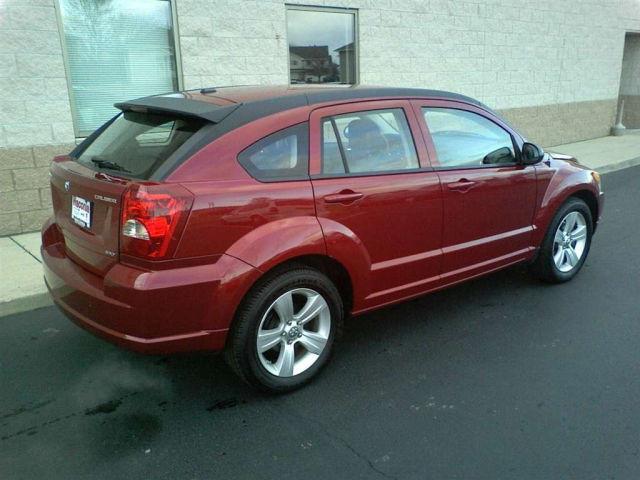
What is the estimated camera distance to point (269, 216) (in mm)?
2939

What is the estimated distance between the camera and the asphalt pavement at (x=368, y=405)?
2611mm

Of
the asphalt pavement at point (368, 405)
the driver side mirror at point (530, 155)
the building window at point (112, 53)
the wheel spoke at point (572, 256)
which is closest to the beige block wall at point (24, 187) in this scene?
the building window at point (112, 53)

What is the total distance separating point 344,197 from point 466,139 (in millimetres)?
1332

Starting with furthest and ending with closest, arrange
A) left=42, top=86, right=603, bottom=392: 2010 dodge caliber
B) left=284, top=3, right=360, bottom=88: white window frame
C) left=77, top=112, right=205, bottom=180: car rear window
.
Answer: left=284, top=3, right=360, bottom=88: white window frame
left=77, top=112, right=205, bottom=180: car rear window
left=42, top=86, right=603, bottom=392: 2010 dodge caliber

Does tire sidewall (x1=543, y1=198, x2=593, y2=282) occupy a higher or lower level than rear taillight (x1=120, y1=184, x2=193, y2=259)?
lower

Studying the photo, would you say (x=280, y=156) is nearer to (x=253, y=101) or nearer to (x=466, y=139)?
(x=253, y=101)

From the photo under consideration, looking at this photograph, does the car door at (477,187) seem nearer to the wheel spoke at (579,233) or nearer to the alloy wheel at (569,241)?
the alloy wheel at (569,241)

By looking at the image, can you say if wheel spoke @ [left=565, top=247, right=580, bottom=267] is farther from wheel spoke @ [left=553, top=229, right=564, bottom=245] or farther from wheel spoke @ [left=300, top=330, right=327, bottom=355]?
wheel spoke @ [left=300, top=330, right=327, bottom=355]

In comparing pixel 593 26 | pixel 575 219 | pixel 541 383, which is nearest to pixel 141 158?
pixel 541 383

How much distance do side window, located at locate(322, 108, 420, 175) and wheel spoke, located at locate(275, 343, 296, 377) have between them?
3.41ft

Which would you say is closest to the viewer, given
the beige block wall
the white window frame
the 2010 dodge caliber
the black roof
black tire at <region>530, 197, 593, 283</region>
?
the 2010 dodge caliber

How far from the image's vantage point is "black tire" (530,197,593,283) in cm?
460

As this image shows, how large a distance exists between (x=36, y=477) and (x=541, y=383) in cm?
270

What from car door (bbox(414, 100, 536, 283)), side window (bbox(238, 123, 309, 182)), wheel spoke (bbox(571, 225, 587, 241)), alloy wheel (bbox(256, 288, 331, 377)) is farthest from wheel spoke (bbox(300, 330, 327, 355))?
wheel spoke (bbox(571, 225, 587, 241))
